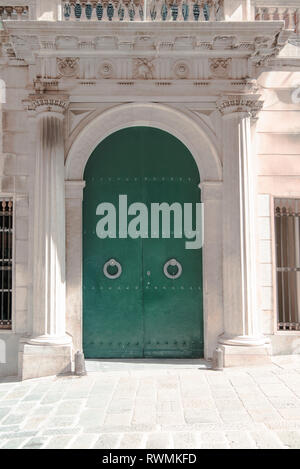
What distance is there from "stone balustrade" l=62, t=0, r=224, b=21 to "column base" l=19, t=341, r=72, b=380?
568 cm

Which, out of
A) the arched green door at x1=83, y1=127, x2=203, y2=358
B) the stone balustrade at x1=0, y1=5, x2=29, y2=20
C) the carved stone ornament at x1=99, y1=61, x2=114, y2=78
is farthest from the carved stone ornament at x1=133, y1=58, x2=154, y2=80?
the stone balustrade at x1=0, y1=5, x2=29, y2=20

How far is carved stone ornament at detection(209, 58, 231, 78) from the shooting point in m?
7.73

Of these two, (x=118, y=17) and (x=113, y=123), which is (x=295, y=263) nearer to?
(x=113, y=123)

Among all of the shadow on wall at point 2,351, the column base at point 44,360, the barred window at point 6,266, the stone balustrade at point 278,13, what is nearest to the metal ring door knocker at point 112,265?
the column base at point 44,360

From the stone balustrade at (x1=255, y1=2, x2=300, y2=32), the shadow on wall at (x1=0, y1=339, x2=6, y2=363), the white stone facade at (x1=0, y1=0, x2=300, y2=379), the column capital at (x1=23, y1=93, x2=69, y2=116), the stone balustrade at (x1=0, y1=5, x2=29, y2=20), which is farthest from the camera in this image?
the stone balustrade at (x1=255, y1=2, x2=300, y2=32)

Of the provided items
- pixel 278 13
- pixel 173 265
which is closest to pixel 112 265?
pixel 173 265

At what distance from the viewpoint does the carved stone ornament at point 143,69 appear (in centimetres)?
774

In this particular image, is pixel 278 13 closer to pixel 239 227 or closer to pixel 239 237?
pixel 239 227

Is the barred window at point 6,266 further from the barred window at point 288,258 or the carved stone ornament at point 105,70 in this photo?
the barred window at point 288,258

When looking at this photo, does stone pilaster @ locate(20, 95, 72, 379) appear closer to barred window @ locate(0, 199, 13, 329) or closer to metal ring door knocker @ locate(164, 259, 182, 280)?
barred window @ locate(0, 199, 13, 329)

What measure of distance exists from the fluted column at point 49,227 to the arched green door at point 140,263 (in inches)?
24.8

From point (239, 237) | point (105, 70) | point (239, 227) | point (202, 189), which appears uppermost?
point (105, 70)

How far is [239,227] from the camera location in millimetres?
7539

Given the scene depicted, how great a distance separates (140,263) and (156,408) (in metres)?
3.10
